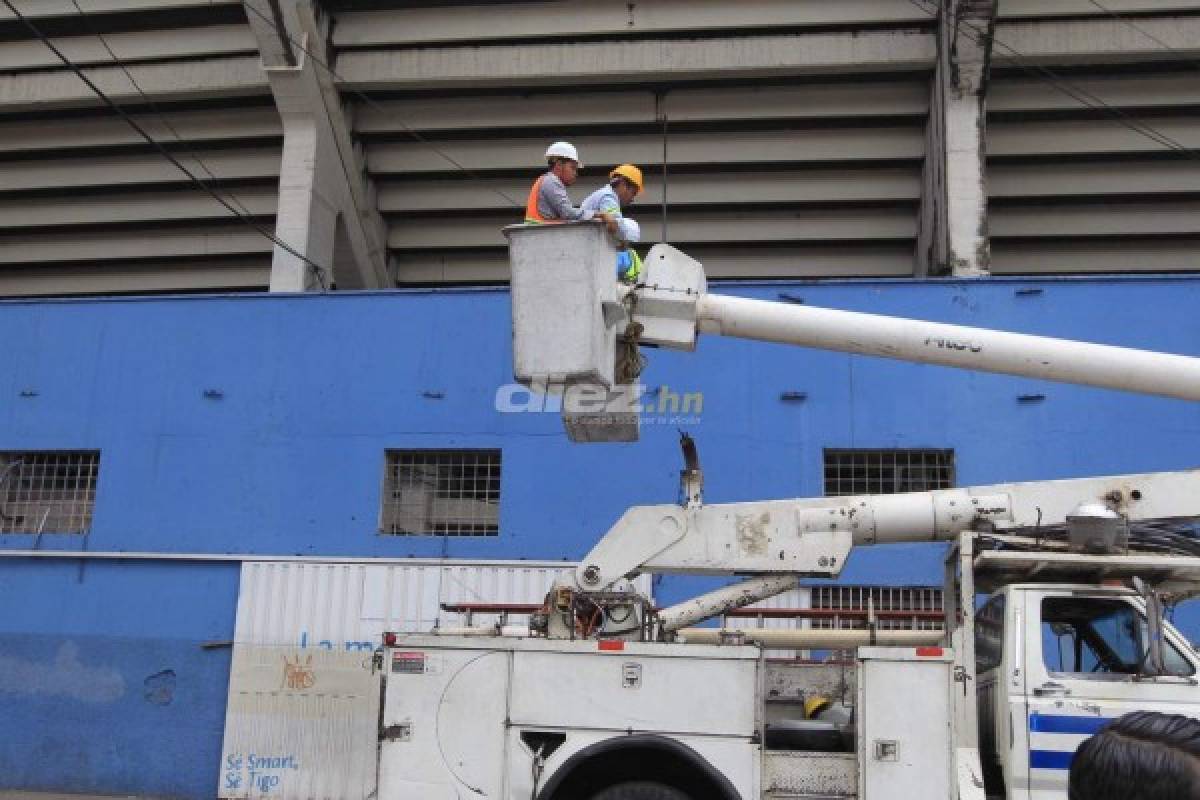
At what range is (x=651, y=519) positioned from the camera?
8.01 meters

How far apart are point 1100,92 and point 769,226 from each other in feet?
16.1

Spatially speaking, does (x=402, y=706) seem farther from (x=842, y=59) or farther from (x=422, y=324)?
(x=842, y=59)

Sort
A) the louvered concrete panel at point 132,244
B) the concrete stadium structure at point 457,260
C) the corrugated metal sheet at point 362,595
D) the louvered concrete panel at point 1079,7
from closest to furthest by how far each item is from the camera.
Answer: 1. the corrugated metal sheet at point 362,595
2. the concrete stadium structure at point 457,260
3. the louvered concrete panel at point 1079,7
4. the louvered concrete panel at point 132,244

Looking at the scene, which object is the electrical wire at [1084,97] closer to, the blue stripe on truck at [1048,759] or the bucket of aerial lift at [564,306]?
the bucket of aerial lift at [564,306]

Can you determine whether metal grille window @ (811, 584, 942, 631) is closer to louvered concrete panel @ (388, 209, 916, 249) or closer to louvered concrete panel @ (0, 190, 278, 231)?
louvered concrete panel @ (388, 209, 916, 249)

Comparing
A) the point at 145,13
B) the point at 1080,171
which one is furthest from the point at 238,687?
the point at 1080,171

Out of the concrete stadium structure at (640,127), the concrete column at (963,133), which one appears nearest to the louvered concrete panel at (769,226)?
the concrete stadium structure at (640,127)

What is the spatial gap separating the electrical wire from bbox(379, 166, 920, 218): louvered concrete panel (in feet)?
6.74

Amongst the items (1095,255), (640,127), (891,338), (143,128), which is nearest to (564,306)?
(891,338)

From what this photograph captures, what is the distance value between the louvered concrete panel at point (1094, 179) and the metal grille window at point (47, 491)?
1297 cm

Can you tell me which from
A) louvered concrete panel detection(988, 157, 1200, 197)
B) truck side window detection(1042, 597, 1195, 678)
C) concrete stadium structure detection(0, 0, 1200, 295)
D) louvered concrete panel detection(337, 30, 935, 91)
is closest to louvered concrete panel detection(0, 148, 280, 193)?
concrete stadium structure detection(0, 0, 1200, 295)

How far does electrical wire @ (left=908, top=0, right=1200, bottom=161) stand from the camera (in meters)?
15.4

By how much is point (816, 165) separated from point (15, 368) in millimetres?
11302

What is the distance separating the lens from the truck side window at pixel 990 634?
7539mm
